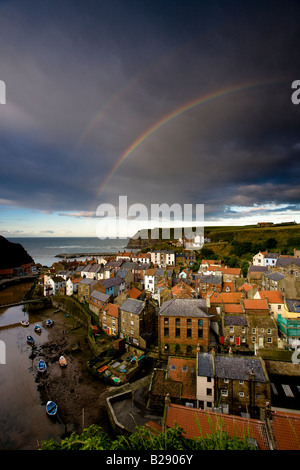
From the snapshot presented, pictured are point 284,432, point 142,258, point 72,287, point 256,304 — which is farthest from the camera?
point 142,258

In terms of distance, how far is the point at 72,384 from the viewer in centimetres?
2586

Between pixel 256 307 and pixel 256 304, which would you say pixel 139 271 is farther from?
pixel 256 307

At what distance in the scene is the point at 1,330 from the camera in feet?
138

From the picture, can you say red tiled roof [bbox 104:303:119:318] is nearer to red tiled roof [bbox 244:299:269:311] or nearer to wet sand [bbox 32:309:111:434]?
wet sand [bbox 32:309:111:434]

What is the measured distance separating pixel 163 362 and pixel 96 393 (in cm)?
829

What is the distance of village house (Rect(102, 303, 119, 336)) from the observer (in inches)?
1341

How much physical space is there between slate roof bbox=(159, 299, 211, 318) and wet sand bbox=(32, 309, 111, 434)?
1099 cm

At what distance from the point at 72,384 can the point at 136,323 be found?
1017 cm

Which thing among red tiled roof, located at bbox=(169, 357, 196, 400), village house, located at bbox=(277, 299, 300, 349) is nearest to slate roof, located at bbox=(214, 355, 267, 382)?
red tiled roof, located at bbox=(169, 357, 196, 400)

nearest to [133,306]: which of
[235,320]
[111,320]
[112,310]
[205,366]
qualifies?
[112,310]

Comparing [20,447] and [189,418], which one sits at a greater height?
[189,418]
